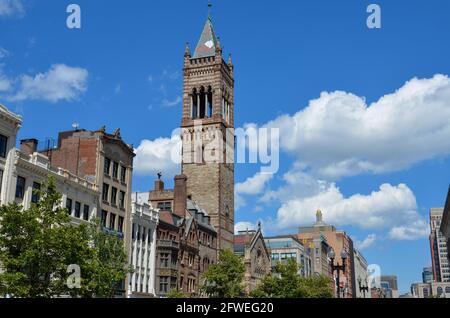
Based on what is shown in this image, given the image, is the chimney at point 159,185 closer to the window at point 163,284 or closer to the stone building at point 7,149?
the window at point 163,284

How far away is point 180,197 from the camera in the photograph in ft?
281

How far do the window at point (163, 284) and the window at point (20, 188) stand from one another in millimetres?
28220

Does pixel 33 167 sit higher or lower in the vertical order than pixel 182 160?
lower

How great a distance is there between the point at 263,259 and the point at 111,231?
5572 cm

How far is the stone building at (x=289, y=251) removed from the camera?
12938cm

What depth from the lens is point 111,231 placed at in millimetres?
57719

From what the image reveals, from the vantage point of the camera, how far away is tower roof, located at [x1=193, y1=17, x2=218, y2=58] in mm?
111613

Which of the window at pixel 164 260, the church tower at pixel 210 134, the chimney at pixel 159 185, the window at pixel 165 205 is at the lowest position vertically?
the window at pixel 164 260

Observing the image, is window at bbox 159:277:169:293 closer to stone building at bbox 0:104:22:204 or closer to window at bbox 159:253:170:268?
window at bbox 159:253:170:268

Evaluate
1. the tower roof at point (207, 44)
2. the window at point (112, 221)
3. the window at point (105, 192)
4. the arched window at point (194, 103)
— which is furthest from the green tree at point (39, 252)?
the tower roof at point (207, 44)

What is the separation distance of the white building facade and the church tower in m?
27.1
